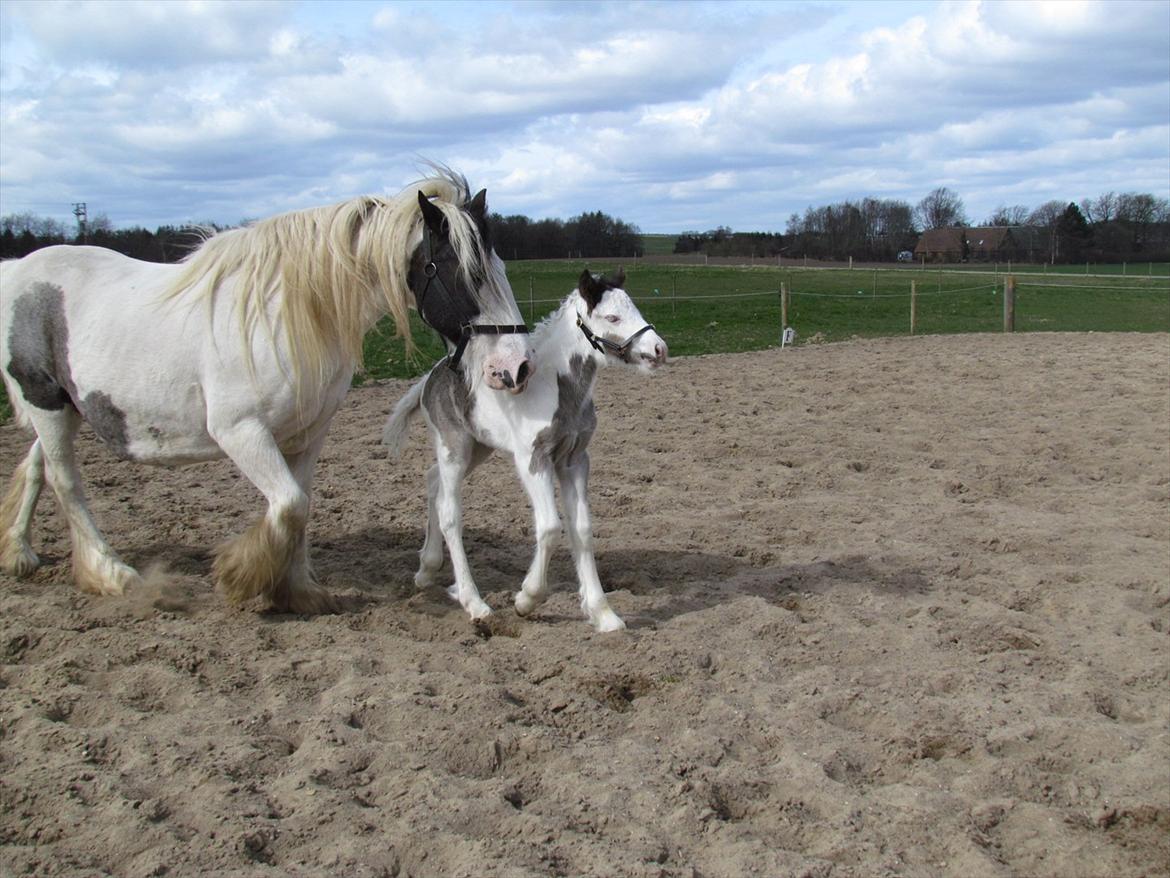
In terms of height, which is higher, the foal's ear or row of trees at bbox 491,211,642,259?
row of trees at bbox 491,211,642,259

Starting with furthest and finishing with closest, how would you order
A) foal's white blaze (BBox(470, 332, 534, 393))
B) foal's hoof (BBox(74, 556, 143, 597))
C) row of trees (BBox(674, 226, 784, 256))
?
row of trees (BBox(674, 226, 784, 256)) < foal's hoof (BBox(74, 556, 143, 597)) < foal's white blaze (BBox(470, 332, 534, 393))

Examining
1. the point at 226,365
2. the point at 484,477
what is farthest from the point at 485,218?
the point at 484,477

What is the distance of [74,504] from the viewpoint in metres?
5.43

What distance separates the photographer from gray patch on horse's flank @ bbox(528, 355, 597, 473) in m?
5.06

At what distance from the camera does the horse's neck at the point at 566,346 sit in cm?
521

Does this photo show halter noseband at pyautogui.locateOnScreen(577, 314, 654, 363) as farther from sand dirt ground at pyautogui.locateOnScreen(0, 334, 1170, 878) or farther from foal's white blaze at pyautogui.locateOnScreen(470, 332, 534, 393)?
sand dirt ground at pyautogui.locateOnScreen(0, 334, 1170, 878)

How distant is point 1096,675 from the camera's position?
4625 mm

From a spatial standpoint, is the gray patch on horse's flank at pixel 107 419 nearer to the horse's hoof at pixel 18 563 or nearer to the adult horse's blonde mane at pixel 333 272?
the adult horse's blonde mane at pixel 333 272

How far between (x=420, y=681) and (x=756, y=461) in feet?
17.2

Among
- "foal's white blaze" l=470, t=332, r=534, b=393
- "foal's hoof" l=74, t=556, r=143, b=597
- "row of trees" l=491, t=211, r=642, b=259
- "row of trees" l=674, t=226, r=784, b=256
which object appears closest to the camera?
"foal's white blaze" l=470, t=332, r=534, b=393

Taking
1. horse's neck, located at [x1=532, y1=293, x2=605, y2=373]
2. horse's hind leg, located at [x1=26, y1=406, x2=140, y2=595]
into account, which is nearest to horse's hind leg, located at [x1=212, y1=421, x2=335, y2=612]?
horse's hind leg, located at [x1=26, y1=406, x2=140, y2=595]

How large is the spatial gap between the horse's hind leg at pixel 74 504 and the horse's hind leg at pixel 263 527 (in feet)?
2.18

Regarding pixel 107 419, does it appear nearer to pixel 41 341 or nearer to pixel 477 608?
pixel 41 341

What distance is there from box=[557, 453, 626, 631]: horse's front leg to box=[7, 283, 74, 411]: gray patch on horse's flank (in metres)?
2.55
